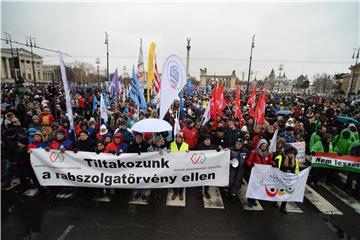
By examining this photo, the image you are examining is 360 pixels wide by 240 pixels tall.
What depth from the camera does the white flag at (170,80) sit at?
17.5 ft

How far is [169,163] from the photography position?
4.53 meters

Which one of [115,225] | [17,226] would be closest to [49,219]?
[17,226]

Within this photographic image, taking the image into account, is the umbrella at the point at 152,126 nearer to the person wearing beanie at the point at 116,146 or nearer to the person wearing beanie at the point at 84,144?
the person wearing beanie at the point at 116,146

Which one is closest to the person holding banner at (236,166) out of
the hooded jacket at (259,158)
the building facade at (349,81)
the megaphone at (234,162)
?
the megaphone at (234,162)

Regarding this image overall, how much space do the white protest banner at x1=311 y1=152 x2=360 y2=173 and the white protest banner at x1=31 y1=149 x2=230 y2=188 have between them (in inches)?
114

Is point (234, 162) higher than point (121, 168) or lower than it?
higher

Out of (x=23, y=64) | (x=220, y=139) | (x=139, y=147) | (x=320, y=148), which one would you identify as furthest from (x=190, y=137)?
Answer: (x=23, y=64)

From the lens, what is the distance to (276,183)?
14.6ft

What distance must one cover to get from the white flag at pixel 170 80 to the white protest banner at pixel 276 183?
270 centimetres

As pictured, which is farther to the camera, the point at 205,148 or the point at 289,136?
the point at 289,136

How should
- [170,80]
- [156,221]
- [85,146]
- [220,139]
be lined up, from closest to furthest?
[156,221] < [85,146] < [170,80] < [220,139]

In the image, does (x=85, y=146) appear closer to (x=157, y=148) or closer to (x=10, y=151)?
(x=10, y=151)

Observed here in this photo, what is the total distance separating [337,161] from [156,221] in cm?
499

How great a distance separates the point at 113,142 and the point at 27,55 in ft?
318
